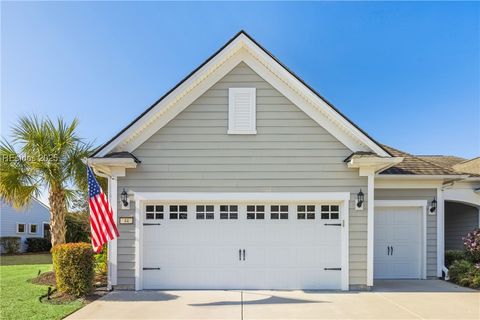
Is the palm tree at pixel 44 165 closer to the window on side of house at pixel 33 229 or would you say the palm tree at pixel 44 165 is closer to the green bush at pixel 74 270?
the green bush at pixel 74 270

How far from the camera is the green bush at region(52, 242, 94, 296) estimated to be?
24.9ft

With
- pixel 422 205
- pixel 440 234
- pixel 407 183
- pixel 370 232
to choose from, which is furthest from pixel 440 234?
pixel 370 232

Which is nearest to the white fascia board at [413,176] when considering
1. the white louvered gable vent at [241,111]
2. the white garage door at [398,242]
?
the white garage door at [398,242]

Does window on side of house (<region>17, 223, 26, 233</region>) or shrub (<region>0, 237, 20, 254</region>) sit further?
window on side of house (<region>17, 223, 26, 233</region>)

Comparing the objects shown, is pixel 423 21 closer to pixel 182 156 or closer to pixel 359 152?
pixel 359 152

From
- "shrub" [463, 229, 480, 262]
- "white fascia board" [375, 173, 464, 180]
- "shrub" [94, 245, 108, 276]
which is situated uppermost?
"white fascia board" [375, 173, 464, 180]

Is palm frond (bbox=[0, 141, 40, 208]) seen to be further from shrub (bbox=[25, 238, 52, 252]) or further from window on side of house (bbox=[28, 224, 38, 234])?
window on side of house (bbox=[28, 224, 38, 234])

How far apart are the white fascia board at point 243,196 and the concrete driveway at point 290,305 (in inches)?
86.9

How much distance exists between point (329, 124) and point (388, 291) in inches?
171

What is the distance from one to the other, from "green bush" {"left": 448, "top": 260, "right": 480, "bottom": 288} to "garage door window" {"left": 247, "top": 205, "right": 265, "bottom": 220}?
5700 mm

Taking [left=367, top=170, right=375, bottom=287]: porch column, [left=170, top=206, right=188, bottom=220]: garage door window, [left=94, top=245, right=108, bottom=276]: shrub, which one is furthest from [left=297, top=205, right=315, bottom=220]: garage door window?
[left=94, top=245, right=108, bottom=276]: shrub

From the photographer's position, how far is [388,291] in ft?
26.5

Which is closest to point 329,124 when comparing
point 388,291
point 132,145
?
point 388,291

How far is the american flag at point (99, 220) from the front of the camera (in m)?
7.25
